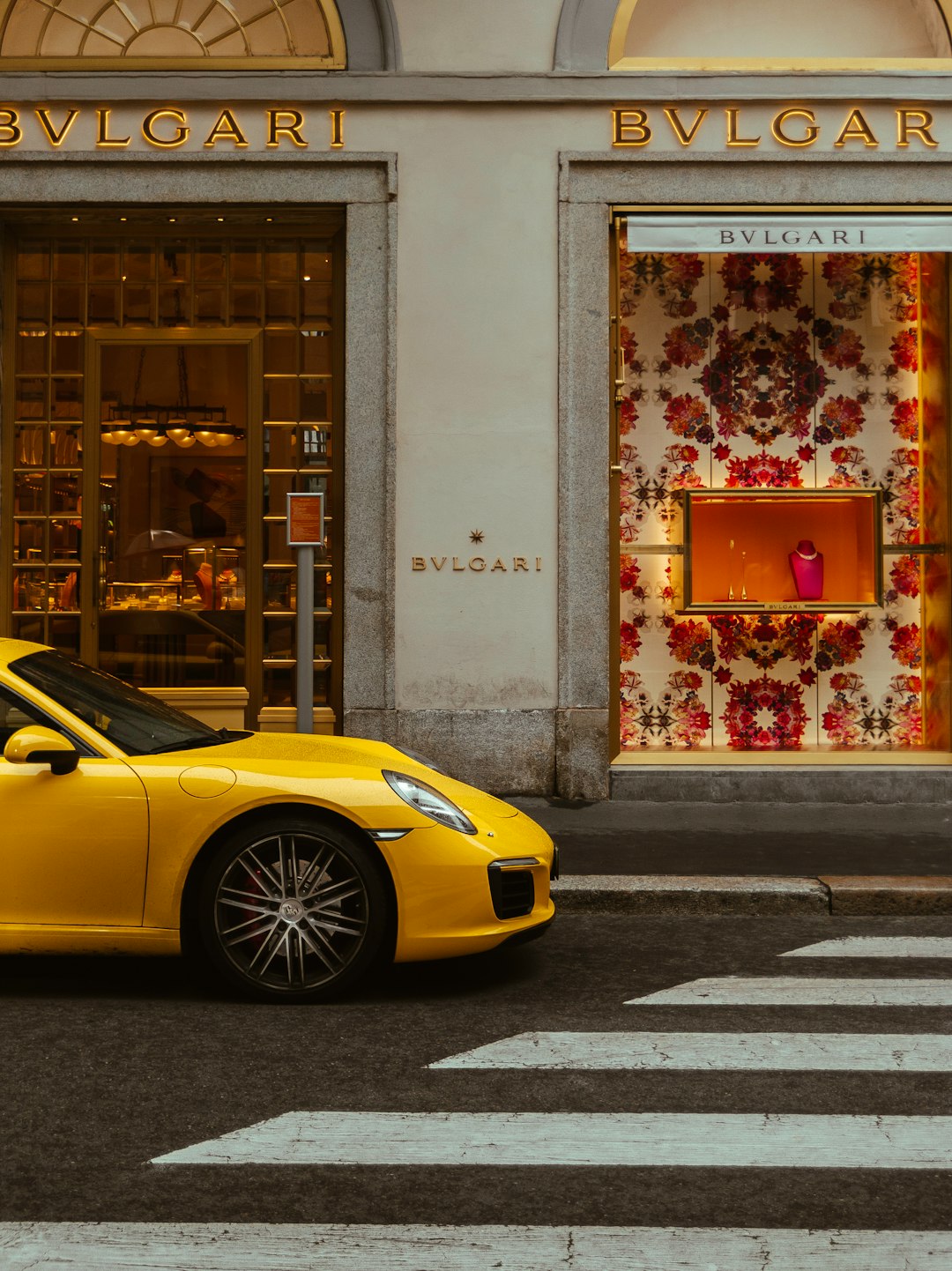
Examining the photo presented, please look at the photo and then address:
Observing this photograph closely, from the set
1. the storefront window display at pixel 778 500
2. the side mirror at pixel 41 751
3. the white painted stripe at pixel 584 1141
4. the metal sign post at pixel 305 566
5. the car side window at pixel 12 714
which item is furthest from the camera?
the storefront window display at pixel 778 500

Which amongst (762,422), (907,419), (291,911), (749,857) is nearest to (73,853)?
(291,911)

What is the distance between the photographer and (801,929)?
6.84 metres

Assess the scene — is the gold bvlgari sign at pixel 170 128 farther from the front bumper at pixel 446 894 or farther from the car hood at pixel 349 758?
the front bumper at pixel 446 894

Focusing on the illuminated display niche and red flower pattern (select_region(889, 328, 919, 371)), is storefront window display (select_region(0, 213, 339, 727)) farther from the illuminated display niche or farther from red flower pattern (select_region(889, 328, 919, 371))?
red flower pattern (select_region(889, 328, 919, 371))

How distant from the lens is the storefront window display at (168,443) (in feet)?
36.2

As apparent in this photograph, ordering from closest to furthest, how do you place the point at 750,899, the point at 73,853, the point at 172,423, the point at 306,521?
the point at 73,853
the point at 750,899
the point at 306,521
the point at 172,423

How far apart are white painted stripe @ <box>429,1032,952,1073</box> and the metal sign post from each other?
409cm

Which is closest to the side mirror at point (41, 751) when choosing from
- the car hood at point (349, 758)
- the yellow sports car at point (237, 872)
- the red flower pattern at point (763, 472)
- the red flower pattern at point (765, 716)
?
the yellow sports car at point (237, 872)

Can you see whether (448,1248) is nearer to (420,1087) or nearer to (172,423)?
(420,1087)

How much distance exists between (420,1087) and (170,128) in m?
8.30

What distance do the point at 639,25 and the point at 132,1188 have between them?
957 cm

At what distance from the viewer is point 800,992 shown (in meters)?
5.59

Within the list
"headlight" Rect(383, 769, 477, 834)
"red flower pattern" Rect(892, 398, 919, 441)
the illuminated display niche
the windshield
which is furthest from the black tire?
"red flower pattern" Rect(892, 398, 919, 441)

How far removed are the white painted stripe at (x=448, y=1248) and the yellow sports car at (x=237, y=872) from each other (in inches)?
77.3
